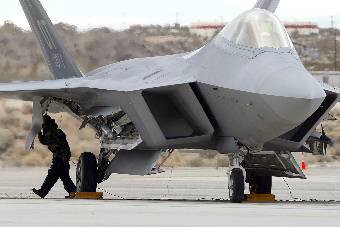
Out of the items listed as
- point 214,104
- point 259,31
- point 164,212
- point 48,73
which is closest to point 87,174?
point 214,104

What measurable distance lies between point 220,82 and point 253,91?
0.69m

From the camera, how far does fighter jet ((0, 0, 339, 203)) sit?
1239 cm

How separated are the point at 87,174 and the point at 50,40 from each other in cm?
297

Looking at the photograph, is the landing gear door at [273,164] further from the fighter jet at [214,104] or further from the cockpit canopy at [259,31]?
the cockpit canopy at [259,31]

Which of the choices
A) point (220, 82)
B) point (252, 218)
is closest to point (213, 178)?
point (220, 82)

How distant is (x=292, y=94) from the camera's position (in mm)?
11891

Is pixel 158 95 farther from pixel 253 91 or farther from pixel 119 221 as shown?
pixel 119 221

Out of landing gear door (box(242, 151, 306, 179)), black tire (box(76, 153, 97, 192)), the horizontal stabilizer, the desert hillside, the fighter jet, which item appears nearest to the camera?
the fighter jet

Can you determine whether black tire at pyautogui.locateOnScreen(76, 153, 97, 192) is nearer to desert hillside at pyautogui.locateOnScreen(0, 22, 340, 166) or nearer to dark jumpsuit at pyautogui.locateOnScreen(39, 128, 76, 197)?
dark jumpsuit at pyautogui.locateOnScreen(39, 128, 76, 197)

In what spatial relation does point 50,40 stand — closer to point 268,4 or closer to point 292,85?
point 268,4

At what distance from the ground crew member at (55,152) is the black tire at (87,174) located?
0.79 meters

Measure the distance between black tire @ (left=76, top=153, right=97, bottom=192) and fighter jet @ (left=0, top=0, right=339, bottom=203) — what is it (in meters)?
0.01

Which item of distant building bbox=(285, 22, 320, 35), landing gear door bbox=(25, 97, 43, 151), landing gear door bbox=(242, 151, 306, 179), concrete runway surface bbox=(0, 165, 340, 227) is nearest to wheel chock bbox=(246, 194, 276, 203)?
landing gear door bbox=(242, 151, 306, 179)

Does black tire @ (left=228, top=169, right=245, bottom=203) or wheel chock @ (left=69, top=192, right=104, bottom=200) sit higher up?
wheel chock @ (left=69, top=192, right=104, bottom=200)
